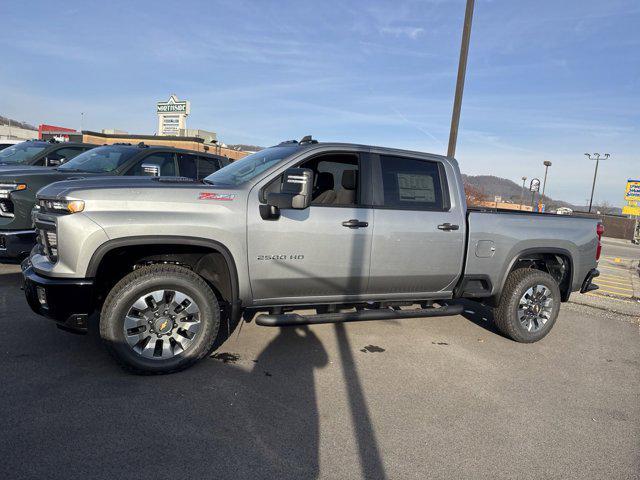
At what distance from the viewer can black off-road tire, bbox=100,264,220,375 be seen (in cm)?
345

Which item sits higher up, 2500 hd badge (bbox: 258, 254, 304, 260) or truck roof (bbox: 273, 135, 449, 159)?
truck roof (bbox: 273, 135, 449, 159)

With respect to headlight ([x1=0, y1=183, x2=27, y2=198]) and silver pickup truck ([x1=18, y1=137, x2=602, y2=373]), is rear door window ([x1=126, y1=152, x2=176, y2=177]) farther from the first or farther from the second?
silver pickup truck ([x1=18, y1=137, x2=602, y2=373])

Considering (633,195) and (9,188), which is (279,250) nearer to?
(9,188)

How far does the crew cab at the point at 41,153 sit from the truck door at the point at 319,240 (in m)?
5.72

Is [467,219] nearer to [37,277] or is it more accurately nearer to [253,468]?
[253,468]

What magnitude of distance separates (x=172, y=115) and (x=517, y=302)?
47892 mm

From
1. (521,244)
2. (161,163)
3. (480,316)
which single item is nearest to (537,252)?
(521,244)

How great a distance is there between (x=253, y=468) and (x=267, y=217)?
1.92 meters

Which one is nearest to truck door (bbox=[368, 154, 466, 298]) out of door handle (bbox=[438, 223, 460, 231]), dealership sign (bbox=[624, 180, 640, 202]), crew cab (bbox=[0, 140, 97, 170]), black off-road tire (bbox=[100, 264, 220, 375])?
door handle (bbox=[438, 223, 460, 231])

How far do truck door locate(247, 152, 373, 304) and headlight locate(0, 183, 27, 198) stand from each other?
12.3 ft

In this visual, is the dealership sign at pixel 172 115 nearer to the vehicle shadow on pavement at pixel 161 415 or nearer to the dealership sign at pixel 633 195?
the dealership sign at pixel 633 195

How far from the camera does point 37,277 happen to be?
3.43 metres

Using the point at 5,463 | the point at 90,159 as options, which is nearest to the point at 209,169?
the point at 90,159

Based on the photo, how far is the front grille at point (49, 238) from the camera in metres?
3.46
